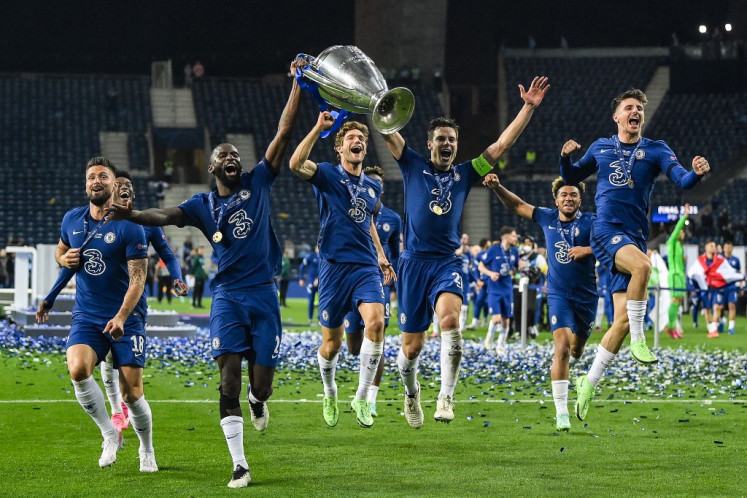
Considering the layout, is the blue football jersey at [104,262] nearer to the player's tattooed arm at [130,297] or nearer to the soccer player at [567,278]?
the player's tattooed arm at [130,297]

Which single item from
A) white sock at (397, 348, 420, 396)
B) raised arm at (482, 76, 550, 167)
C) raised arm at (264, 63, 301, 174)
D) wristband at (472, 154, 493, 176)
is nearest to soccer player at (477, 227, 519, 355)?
white sock at (397, 348, 420, 396)

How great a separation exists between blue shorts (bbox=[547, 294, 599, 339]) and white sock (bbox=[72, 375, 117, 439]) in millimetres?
3867

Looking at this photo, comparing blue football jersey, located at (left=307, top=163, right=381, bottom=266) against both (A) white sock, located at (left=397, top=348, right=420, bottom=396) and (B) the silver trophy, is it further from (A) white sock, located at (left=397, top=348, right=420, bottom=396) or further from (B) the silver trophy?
(B) the silver trophy

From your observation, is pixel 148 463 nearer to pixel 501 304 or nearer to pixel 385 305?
pixel 385 305

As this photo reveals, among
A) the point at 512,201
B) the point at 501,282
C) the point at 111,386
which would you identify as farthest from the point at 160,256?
the point at 501,282

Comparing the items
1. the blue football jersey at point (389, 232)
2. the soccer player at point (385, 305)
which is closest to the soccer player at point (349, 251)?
the soccer player at point (385, 305)

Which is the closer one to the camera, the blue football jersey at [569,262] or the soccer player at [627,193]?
the soccer player at [627,193]

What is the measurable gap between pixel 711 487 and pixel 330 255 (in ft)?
11.9

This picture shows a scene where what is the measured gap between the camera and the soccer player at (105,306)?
7578 millimetres

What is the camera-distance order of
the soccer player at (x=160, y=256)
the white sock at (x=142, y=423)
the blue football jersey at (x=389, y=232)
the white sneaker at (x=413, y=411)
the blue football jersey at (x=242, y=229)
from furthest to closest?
the blue football jersey at (x=389, y=232), the white sneaker at (x=413, y=411), the soccer player at (x=160, y=256), the white sock at (x=142, y=423), the blue football jersey at (x=242, y=229)

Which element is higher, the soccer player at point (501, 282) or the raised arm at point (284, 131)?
the raised arm at point (284, 131)

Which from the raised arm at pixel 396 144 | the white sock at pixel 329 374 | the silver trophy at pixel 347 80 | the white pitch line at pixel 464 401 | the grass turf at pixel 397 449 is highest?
the silver trophy at pixel 347 80

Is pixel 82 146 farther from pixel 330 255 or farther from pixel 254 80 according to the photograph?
pixel 330 255

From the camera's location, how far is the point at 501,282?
1942 centimetres
